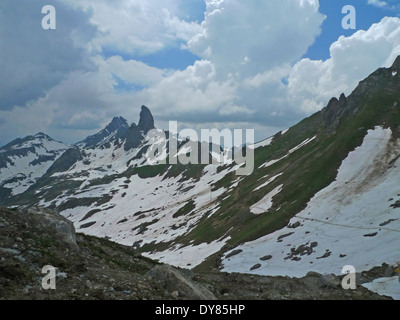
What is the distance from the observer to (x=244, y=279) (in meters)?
21.2

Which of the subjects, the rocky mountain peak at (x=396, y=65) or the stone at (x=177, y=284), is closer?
the stone at (x=177, y=284)

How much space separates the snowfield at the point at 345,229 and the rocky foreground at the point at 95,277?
1452 cm

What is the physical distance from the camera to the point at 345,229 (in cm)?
4403

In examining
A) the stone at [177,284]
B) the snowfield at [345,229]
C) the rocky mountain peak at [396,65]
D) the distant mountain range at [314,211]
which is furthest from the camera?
the rocky mountain peak at [396,65]

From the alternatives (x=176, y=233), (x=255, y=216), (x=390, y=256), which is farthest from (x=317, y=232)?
(x=176, y=233)

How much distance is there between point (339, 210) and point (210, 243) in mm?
32653

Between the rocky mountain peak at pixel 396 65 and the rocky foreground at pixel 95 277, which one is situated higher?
the rocky mountain peak at pixel 396 65

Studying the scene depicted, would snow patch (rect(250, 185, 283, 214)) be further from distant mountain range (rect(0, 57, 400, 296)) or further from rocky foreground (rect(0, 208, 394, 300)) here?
rocky foreground (rect(0, 208, 394, 300))

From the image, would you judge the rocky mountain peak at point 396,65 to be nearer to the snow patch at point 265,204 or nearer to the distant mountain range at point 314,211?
the distant mountain range at point 314,211

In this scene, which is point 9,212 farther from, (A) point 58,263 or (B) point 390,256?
(B) point 390,256

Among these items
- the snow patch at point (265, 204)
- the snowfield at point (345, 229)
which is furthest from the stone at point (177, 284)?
the snow patch at point (265, 204)

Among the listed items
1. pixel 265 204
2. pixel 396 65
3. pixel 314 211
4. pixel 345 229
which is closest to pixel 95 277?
pixel 345 229

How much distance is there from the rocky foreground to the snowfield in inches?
572

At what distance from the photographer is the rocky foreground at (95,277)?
37.8 feet
